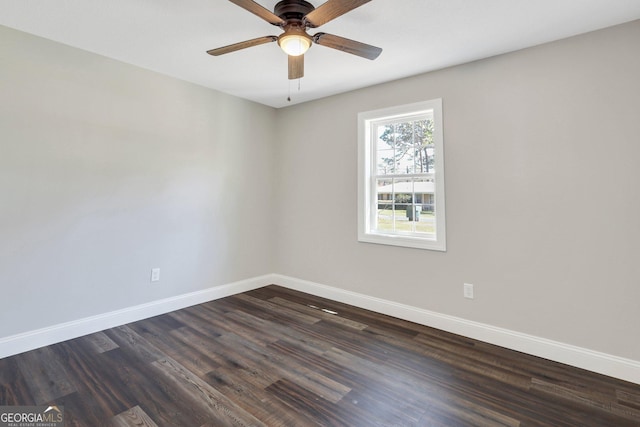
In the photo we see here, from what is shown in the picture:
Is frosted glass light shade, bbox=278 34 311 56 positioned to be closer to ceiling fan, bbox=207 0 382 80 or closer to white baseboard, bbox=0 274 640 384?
ceiling fan, bbox=207 0 382 80

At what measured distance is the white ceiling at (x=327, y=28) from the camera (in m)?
1.95

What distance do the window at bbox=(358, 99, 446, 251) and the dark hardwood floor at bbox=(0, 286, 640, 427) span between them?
3.26ft

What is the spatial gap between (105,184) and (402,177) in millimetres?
2998

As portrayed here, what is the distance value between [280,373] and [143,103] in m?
2.90

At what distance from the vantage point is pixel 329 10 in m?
1.62

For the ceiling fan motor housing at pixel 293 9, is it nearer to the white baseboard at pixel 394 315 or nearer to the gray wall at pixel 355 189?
the gray wall at pixel 355 189

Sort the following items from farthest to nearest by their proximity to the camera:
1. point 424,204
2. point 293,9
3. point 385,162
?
point 385,162
point 424,204
point 293,9

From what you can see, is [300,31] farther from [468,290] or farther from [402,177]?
[468,290]

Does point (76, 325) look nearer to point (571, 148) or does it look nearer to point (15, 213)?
point (15, 213)

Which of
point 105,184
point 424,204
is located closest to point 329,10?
point 424,204

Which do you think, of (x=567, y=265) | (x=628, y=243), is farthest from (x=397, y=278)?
(x=628, y=243)

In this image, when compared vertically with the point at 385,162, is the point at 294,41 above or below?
above

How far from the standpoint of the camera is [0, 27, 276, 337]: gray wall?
7.61 feet

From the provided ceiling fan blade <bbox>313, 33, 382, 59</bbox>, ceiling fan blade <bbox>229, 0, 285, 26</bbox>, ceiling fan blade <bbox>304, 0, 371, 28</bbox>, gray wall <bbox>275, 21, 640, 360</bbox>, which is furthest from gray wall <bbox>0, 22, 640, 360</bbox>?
ceiling fan blade <bbox>229, 0, 285, 26</bbox>
